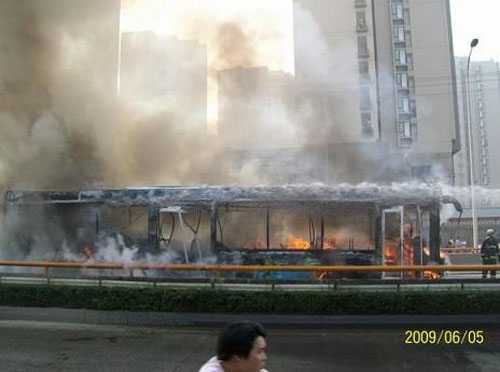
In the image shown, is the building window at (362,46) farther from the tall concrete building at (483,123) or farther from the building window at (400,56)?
the tall concrete building at (483,123)

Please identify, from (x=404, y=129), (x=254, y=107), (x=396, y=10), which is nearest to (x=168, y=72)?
(x=254, y=107)

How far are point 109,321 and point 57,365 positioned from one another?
2.34 meters

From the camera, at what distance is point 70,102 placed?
1656 cm

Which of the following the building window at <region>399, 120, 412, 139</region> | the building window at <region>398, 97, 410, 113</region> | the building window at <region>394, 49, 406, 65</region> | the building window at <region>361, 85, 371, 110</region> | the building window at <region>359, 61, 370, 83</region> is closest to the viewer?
the building window at <region>361, 85, 371, 110</region>

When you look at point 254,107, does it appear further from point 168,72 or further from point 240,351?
point 240,351

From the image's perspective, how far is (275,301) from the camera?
24.8 ft

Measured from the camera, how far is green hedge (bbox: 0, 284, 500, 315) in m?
7.37

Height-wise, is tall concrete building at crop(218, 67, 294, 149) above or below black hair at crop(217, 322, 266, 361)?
above

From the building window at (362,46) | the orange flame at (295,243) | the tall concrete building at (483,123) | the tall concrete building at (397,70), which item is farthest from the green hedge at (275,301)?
the tall concrete building at (483,123)

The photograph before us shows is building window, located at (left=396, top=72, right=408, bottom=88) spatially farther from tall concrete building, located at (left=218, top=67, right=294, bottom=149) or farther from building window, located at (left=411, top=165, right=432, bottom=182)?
tall concrete building, located at (left=218, top=67, right=294, bottom=149)

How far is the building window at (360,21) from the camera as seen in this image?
3759cm

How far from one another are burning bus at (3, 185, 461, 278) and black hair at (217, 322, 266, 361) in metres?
8.12
